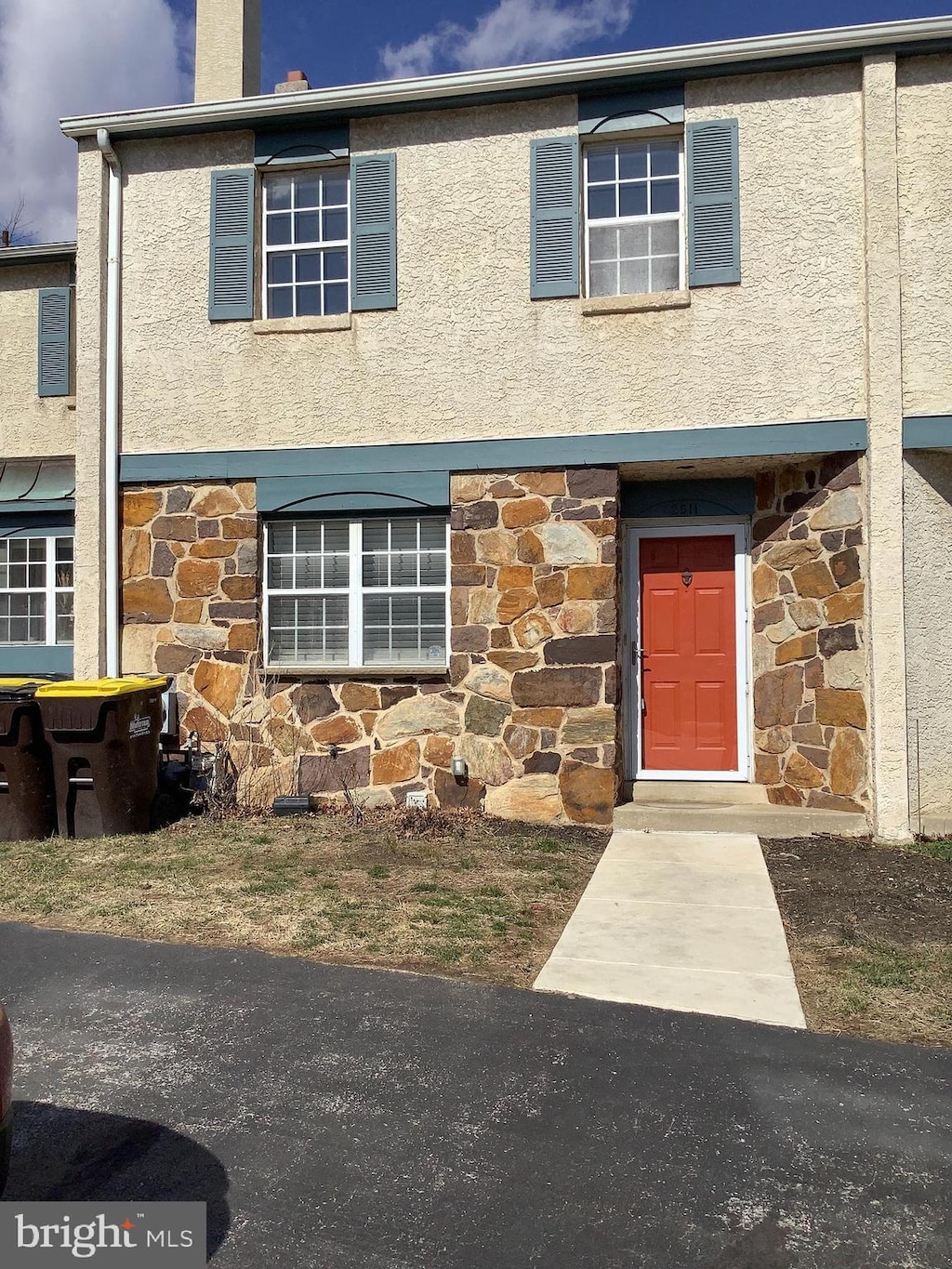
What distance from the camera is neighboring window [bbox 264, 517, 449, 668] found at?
8602 mm

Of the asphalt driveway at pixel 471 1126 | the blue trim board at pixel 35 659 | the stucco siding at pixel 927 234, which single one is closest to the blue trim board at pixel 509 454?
the stucco siding at pixel 927 234

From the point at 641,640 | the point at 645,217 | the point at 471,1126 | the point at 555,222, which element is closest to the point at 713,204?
the point at 645,217

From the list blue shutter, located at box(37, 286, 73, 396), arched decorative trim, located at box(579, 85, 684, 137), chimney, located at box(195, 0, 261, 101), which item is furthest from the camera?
blue shutter, located at box(37, 286, 73, 396)

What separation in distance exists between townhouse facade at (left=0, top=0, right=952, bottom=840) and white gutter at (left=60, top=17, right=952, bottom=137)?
0.10 ft

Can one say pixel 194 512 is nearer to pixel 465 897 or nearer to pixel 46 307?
pixel 46 307

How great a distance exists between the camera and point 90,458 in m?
8.88

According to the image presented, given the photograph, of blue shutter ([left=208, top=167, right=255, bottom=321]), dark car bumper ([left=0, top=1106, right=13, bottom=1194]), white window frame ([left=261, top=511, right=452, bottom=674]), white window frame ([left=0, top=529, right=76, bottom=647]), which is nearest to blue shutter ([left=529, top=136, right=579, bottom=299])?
white window frame ([left=261, top=511, right=452, bottom=674])

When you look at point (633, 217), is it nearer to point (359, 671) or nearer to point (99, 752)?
point (359, 671)

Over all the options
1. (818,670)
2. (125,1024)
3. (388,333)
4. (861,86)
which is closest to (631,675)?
(818,670)

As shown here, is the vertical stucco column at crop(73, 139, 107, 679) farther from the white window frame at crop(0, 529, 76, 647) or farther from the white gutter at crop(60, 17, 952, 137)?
the white window frame at crop(0, 529, 76, 647)

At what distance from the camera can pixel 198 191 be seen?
8.95 m

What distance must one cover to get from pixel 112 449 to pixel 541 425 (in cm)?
394

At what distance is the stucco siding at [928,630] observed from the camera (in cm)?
766

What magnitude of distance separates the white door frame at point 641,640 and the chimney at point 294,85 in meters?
5.02
